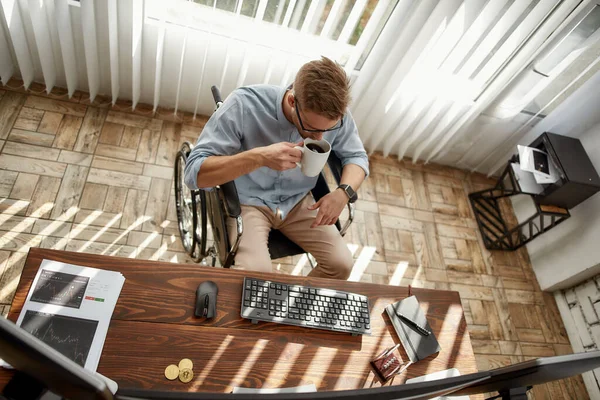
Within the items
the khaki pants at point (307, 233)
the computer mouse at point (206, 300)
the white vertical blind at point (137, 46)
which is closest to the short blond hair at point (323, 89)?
the khaki pants at point (307, 233)

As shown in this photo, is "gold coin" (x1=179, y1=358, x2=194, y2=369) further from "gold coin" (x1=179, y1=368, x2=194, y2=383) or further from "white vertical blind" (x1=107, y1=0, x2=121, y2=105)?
"white vertical blind" (x1=107, y1=0, x2=121, y2=105)

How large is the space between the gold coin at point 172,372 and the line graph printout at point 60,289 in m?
0.30

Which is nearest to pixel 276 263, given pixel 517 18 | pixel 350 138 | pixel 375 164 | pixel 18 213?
pixel 350 138

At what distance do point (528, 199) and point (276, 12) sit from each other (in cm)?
210

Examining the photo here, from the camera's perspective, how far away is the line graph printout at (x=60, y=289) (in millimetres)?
1237

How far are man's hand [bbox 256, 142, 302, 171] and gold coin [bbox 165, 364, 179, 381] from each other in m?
0.70

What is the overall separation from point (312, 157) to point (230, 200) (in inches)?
14.1

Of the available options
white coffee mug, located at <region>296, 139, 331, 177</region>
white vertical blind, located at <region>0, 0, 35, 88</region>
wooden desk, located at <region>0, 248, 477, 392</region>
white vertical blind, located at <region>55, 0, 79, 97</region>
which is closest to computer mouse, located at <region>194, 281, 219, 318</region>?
wooden desk, located at <region>0, 248, 477, 392</region>

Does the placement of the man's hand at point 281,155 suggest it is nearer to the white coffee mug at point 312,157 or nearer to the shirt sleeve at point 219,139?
the white coffee mug at point 312,157

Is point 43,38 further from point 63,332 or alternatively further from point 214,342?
point 214,342

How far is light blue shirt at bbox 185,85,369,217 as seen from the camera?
1.65 metres

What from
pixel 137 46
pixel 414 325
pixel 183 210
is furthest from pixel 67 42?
pixel 414 325

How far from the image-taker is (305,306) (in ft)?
4.82

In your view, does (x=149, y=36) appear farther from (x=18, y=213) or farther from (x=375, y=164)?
(x=375, y=164)
